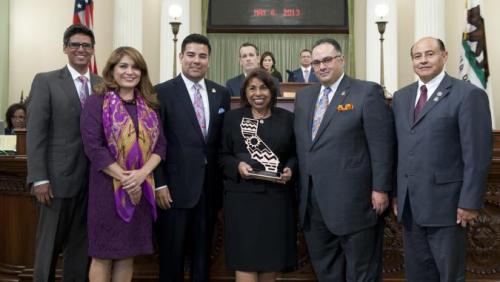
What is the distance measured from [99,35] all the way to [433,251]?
8548mm

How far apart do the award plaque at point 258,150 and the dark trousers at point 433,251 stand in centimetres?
76

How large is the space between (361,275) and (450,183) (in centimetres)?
70

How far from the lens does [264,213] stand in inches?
129

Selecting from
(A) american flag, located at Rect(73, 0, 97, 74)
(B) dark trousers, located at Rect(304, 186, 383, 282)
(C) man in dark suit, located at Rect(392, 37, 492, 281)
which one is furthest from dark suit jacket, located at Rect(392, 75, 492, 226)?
(A) american flag, located at Rect(73, 0, 97, 74)

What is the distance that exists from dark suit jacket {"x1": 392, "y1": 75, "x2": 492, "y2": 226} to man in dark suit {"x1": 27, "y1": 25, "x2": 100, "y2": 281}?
6.26ft

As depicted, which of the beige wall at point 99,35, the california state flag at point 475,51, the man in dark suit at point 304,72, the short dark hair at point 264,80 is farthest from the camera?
the beige wall at point 99,35

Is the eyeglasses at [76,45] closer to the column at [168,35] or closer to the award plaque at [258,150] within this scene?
the award plaque at [258,150]

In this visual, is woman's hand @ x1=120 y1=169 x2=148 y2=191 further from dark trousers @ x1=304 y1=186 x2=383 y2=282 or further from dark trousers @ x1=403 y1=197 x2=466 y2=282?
dark trousers @ x1=403 y1=197 x2=466 y2=282

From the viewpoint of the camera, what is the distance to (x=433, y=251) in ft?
9.98

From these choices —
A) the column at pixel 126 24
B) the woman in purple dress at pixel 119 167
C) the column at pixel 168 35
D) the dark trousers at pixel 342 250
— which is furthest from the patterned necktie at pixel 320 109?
the column at pixel 168 35

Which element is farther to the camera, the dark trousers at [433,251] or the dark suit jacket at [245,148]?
the dark suit jacket at [245,148]

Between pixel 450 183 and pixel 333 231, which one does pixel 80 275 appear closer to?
pixel 333 231

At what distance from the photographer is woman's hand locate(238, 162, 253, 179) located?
126 inches

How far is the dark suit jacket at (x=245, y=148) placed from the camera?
10.7ft
